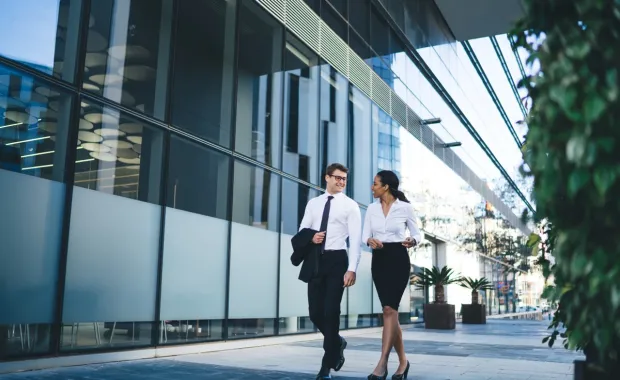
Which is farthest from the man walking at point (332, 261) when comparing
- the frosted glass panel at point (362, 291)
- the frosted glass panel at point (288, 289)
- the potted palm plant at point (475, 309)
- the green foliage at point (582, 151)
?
the potted palm plant at point (475, 309)

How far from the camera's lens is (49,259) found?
214 inches

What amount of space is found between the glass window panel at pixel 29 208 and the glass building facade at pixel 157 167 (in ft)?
0.04

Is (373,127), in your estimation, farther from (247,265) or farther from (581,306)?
(581,306)

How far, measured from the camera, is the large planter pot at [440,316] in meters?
14.3

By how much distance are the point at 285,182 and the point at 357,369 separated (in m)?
4.83

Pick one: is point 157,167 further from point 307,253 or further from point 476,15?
point 476,15

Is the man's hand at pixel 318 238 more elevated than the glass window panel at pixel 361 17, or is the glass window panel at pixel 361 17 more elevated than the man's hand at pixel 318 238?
the glass window panel at pixel 361 17

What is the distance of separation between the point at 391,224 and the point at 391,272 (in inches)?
17.6

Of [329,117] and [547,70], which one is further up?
[329,117]

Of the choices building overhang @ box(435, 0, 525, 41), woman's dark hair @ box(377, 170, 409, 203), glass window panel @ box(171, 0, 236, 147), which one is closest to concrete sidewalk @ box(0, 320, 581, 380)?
woman's dark hair @ box(377, 170, 409, 203)

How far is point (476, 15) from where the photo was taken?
2009 centimetres

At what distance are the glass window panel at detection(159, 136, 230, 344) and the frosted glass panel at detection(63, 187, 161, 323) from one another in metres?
0.31

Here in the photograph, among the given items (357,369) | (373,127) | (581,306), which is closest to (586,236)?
(581,306)

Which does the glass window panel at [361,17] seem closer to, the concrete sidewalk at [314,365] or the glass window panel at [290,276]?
the glass window panel at [290,276]
